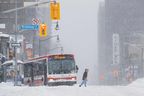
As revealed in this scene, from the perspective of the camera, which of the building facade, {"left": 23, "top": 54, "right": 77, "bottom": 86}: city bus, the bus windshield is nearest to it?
{"left": 23, "top": 54, "right": 77, "bottom": 86}: city bus

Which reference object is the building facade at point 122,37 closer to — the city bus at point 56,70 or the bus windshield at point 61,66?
the city bus at point 56,70

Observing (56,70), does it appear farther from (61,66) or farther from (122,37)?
(122,37)

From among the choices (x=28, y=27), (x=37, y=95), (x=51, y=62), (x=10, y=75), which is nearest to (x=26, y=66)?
(x=28, y=27)

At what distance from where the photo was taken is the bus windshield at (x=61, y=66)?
43.7 m

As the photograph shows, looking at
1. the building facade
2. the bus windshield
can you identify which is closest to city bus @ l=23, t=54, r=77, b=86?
the bus windshield

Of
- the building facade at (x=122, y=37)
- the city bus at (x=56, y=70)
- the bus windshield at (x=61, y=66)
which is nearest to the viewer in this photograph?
the city bus at (x=56, y=70)

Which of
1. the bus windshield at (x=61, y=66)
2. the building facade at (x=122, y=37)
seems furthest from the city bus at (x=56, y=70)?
the building facade at (x=122, y=37)

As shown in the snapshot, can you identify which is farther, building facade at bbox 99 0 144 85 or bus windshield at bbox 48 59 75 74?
building facade at bbox 99 0 144 85

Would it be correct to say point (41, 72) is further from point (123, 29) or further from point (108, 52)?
point (108, 52)

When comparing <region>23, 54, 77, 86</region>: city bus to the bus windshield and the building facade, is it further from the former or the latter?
the building facade

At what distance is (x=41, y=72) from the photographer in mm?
45469

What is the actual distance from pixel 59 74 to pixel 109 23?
425 ft

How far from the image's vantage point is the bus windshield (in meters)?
43.7

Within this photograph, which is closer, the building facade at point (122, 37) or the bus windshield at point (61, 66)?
the bus windshield at point (61, 66)
